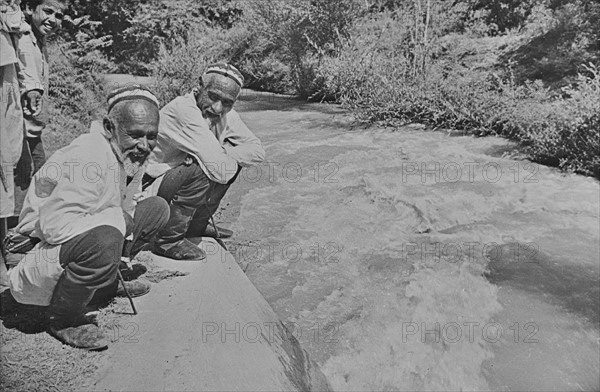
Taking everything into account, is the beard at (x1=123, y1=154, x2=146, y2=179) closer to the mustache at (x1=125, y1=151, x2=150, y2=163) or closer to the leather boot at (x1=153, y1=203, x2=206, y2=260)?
the mustache at (x1=125, y1=151, x2=150, y2=163)

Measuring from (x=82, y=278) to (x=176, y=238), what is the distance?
3.67 ft

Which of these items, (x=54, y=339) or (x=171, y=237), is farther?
(x=171, y=237)

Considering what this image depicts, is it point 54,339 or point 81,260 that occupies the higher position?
point 81,260

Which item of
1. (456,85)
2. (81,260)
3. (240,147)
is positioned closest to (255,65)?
(456,85)

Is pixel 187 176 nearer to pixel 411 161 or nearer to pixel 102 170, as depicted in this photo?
pixel 102 170

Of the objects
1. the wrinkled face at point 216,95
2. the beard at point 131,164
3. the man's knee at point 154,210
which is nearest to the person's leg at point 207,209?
the wrinkled face at point 216,95

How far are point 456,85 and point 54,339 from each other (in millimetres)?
6826

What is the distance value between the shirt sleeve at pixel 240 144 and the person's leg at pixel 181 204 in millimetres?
332

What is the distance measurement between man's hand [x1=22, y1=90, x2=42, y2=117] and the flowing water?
1.55 m

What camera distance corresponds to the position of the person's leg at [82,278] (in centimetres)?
231

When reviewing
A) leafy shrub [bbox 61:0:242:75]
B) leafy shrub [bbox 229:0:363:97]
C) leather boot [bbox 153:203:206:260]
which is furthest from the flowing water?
leafy shrub [bbox 61:0:242:75]

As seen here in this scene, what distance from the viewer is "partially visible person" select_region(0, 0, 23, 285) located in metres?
3.21

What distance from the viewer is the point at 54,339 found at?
241 centimetres

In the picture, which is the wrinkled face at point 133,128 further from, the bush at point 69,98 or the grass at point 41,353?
the bush at point 69,98
